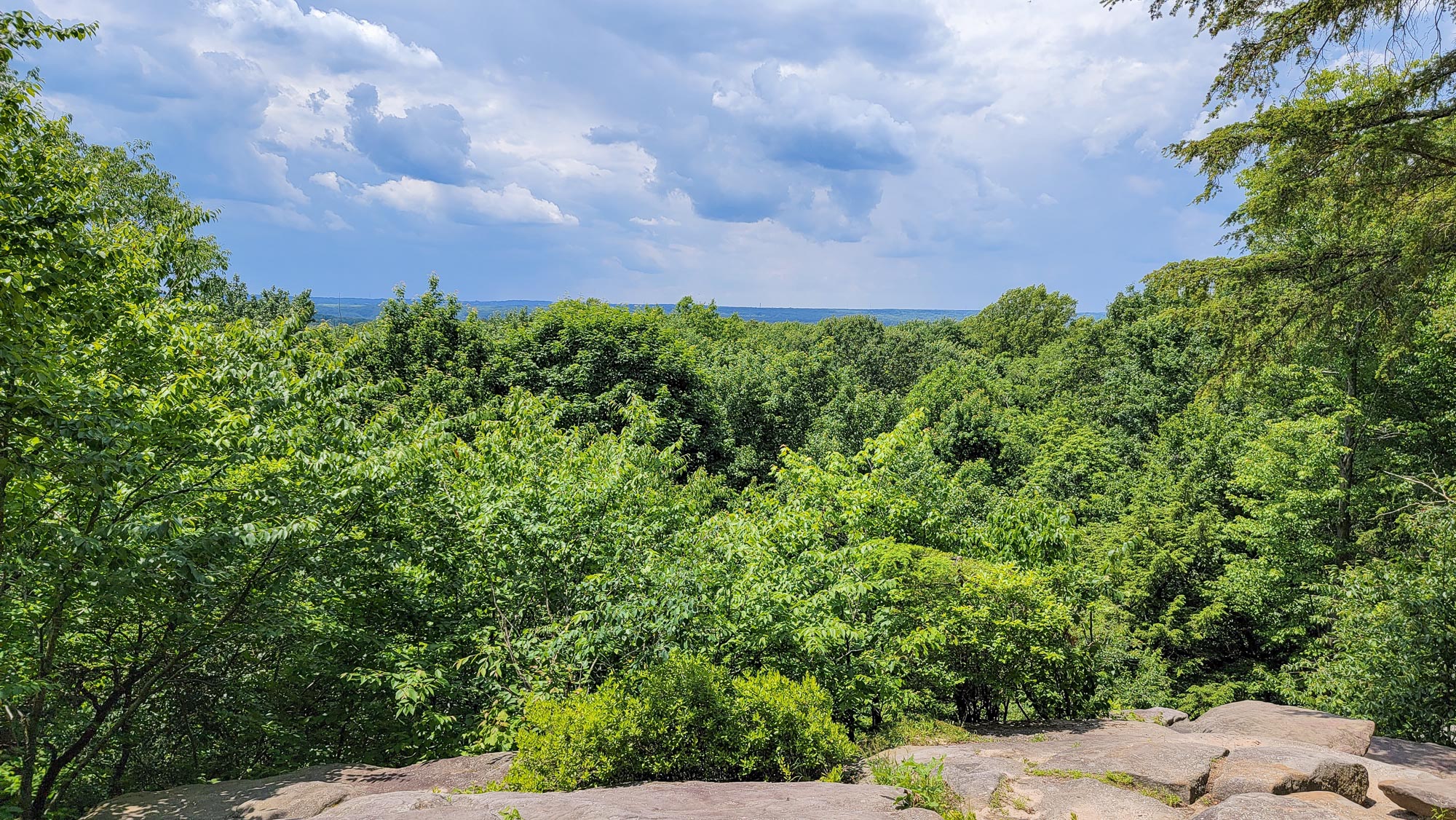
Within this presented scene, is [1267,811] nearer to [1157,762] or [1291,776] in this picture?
[1291,776]

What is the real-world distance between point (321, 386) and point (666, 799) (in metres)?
6.38

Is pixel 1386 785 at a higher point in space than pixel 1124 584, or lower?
higher

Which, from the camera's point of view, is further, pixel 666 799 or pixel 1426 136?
pixel 1426 136

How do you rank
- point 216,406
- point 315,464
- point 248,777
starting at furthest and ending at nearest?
point 248,777 < point 315,464 < point 216,406

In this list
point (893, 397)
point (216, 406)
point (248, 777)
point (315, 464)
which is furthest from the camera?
point (893, 397)

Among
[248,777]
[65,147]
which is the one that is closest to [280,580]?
[248,777]

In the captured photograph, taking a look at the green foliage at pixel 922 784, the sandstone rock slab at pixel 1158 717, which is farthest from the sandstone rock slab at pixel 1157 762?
the sandstone rock slab at pixel 1158 717

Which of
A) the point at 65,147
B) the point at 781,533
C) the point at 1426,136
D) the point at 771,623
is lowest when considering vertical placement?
the point at 771,623

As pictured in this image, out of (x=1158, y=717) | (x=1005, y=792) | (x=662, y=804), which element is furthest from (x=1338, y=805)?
(x=662, y=804)

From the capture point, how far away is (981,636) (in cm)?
1123

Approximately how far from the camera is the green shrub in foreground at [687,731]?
7785 mm

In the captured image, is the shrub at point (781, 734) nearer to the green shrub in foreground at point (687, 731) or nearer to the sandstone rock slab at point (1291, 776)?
the green shrub in foreground at point (687, 731)

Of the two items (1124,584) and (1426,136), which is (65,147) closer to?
(1426,136)

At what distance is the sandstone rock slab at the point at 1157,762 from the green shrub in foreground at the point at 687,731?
2.55 m
